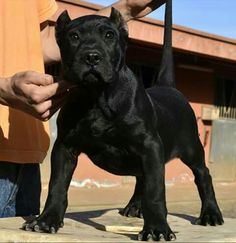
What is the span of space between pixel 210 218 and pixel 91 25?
3.50 feet

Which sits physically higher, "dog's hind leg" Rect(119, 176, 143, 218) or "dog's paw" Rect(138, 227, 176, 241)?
"dog's hind leg" Rect(119, 176, 143, 218)


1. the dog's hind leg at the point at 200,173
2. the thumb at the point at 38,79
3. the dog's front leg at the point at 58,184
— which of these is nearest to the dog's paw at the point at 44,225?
the dog's front leg at the point at 58,184

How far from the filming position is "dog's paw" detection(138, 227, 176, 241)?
201 centimetres

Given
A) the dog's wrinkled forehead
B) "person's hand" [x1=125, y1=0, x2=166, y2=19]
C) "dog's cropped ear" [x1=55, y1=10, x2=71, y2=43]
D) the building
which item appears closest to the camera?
the dog's wrinkled forehead

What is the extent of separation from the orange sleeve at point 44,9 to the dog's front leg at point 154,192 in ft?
3.23

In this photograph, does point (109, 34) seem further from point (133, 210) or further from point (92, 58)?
point (133, 210)

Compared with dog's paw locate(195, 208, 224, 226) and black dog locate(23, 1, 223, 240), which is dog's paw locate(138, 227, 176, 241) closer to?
black dog locate(23, 1, 223, 240)

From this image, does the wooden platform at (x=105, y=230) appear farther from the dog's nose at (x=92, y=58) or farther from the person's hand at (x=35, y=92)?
the dog's nose at (x=92, y=58)

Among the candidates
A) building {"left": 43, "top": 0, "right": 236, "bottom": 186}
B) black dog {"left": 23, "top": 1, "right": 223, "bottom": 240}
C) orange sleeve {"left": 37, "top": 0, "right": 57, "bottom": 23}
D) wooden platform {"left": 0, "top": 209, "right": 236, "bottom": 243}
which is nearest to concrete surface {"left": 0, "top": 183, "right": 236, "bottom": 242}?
wooden platform {"left": 0, "top": 209, "right": 236, "bottom": 243}

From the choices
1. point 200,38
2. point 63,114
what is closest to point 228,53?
point 200,38

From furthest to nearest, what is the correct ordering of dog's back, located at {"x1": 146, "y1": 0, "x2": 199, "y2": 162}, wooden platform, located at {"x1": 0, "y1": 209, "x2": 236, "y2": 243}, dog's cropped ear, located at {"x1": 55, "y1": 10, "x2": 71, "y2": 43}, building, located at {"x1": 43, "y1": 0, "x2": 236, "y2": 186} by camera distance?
building, located at {"x1": 43, "y1": 0, "x2": 236, "y2": 186}
dog's back, located at {"x1": 146, "y1": 0, "x2": 199, "y2": 162}
dog's cropped ear, located at {"x1": 55, "y1": 10, "x2": 71, "y2": 43}
wooden platform, located at {"x1": 0, "y1": 209, "x2": 236, "y2": 243}

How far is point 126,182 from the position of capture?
408 inches

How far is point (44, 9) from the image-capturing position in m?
2.86

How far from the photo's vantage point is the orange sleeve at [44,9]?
9.36ft
